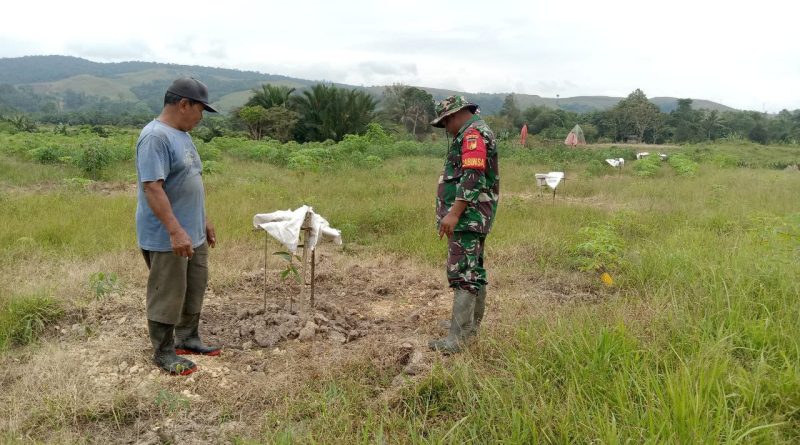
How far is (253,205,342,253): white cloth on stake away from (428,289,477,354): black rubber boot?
3.46 feet

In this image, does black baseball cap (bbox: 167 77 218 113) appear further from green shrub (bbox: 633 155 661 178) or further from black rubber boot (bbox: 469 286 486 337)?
green shrub (bbox: 633 155 661 178)

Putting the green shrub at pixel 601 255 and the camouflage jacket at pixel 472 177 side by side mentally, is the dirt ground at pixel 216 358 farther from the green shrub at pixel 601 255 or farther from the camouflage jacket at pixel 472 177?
the green shrub at pixel 601 255

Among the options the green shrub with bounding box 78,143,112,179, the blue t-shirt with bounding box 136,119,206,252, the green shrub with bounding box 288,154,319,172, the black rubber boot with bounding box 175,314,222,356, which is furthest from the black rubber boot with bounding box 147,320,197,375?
the green shrub with bounding box 288,154,319,172

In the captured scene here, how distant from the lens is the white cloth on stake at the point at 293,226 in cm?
332

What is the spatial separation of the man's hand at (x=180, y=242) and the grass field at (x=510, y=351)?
2.22ft

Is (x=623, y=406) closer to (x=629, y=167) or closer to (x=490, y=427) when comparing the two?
(x=490, y=427)

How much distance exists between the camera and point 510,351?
2566mm

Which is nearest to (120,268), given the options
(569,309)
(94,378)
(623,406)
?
(94,378)

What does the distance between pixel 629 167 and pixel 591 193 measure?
6.92 metres

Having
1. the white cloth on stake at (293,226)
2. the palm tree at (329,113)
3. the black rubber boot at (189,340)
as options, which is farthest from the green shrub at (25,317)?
the palm tree at (329,113)

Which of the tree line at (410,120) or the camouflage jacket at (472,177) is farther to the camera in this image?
the tree line at (410,120)

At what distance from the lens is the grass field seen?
1.97 m

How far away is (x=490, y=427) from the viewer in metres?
2.02

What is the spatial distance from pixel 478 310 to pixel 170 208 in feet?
5.87
